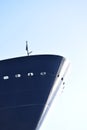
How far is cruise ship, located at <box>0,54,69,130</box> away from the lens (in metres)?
20.8

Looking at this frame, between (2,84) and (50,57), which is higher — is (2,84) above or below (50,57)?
below

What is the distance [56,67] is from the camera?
22438 millimetres

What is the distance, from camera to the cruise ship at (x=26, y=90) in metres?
20.8

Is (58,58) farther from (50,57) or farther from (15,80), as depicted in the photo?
(15,80)

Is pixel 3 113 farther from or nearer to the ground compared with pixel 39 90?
nearer to the ground

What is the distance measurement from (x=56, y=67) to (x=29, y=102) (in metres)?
3.49

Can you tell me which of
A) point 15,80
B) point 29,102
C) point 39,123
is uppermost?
point 15,80

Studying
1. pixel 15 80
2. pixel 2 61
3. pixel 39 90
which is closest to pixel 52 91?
pixel 39 90

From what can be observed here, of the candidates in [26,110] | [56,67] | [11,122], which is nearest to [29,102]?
[26,110]

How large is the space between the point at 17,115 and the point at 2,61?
13.9 feet

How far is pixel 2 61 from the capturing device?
72.6 ft

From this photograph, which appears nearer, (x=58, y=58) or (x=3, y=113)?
(x=3, y=113)

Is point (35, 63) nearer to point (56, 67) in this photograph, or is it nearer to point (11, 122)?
point (56, 67)

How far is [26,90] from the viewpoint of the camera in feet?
69.6
